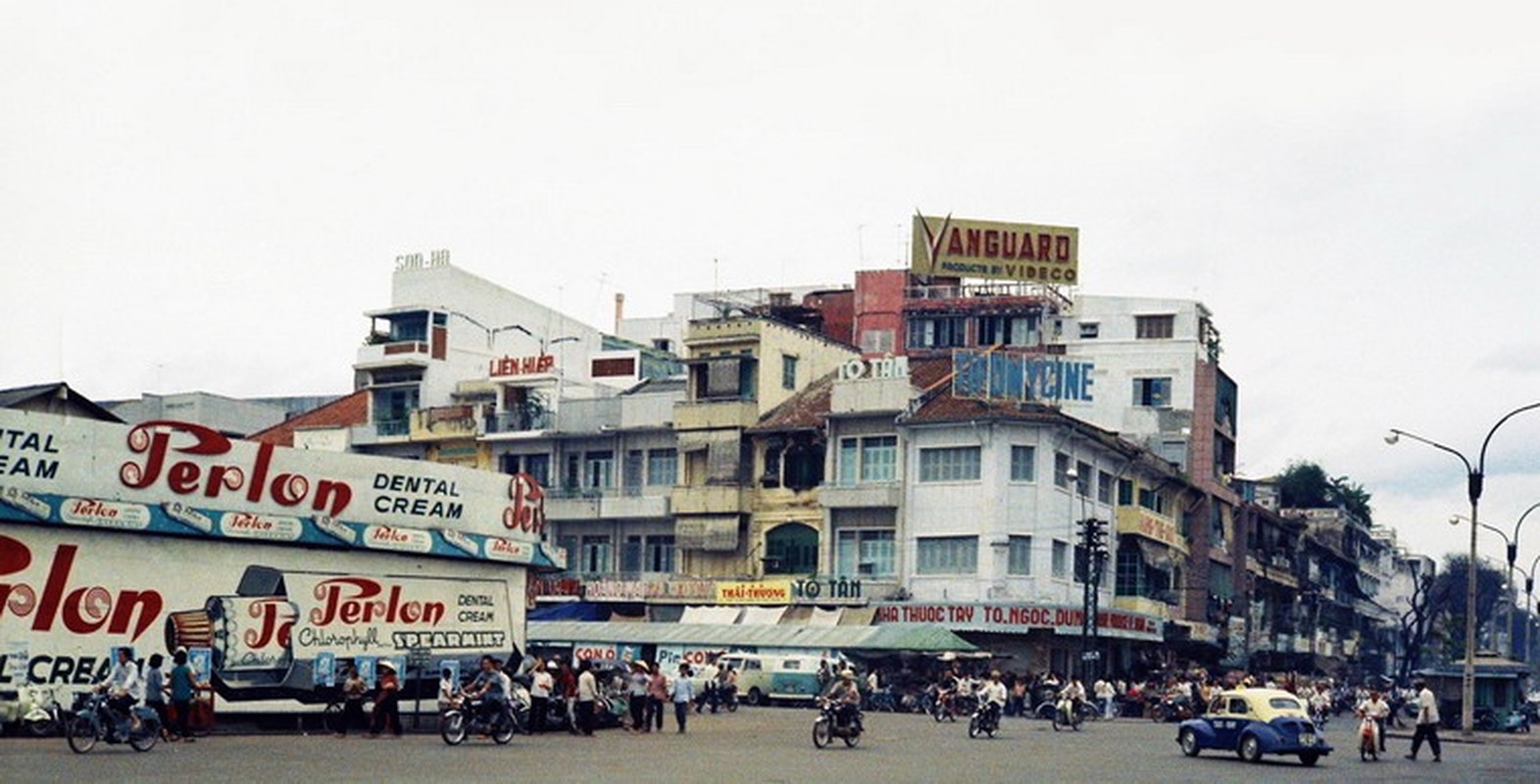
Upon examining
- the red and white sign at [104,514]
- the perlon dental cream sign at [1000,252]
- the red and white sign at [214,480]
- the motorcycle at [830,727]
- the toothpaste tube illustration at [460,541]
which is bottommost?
the motorcycle at [830,727]

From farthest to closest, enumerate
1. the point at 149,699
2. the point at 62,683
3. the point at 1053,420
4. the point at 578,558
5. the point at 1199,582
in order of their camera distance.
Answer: the point at 1199,582, the point at 578,558, the point at 1053,420, the point at 62,683, the point at 149,699

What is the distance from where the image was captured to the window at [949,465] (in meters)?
70.3

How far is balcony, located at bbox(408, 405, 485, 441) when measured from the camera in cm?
8181

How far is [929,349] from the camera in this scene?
297ft

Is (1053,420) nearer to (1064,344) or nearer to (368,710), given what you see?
(1064,344)

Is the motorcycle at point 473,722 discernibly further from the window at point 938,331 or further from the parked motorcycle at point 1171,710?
the window at point 938,331

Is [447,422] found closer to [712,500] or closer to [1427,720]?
[712,500]

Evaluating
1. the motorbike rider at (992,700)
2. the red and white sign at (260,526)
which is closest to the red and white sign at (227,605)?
the red and white sign at (260,526)

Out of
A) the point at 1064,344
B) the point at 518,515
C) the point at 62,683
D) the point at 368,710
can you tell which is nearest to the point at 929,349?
the point at 1064,344

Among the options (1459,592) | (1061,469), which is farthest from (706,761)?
(1459,592)

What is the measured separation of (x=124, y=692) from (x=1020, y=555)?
45.1 metres

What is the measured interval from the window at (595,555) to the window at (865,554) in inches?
441

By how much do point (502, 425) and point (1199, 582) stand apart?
32527 millimetres

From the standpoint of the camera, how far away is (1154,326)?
292 ft
